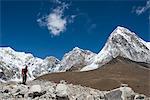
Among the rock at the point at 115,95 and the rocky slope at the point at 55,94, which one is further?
the rock at the point at 115,95

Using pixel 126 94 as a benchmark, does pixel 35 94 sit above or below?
above

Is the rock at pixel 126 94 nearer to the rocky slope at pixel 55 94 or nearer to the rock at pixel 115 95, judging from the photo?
the rocky slope at pixel 55 94

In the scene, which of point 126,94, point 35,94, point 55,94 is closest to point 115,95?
point 126,94

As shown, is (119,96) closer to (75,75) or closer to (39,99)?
(39,99)

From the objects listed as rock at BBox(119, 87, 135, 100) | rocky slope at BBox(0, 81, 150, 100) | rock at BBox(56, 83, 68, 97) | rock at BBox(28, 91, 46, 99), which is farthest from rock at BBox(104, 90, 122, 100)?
rock at BBox(28, 91, 46, 99)

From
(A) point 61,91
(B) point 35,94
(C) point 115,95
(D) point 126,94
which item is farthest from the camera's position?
(D) point 126,94

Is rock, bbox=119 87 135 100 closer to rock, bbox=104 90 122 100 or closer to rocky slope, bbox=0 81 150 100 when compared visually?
rocky slope, bbox=0 81 150 100

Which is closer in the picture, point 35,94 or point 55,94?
point 55,94

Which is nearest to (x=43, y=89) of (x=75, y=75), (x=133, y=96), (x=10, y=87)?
(x=10, y=87)

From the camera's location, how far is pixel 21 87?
112ft

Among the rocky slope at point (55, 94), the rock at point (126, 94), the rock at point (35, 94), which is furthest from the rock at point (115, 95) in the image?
the rock at point (35, 94)

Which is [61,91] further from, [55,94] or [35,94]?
[35,94]

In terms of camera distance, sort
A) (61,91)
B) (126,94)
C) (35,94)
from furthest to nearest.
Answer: (126,94) → (35,94) → (61,91)

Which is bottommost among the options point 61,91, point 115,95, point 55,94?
point 115,95
